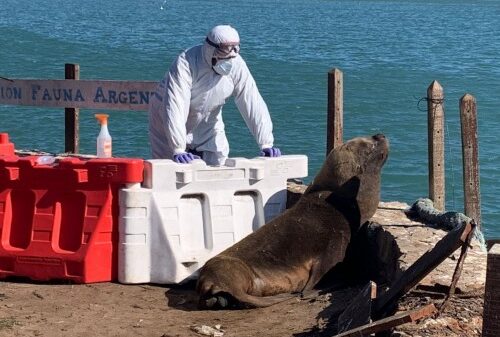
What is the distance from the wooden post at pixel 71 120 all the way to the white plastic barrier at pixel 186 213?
4891 millimetres

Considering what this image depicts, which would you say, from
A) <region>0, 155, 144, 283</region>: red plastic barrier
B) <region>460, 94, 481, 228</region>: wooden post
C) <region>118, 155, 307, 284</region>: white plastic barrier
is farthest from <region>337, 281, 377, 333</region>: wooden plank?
<region>460, 94, 481, 228</region>: wooden post

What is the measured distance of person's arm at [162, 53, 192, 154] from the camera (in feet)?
31.1

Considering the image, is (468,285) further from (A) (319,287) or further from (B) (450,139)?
(B) (450,139)

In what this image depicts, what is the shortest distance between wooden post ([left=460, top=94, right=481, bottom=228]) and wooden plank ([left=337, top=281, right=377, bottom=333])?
4.79 meters

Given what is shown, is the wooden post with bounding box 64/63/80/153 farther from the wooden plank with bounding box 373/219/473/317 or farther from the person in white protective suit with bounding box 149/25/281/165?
the wooden plank with bounding box 373/219/473/317

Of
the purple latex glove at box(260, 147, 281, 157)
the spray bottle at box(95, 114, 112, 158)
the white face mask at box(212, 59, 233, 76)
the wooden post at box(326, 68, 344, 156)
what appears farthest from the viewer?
the wooden post at box(326, 68, 344, 156)

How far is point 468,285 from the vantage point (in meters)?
7.43

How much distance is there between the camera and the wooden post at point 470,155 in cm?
1165

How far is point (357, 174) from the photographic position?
9898 millimetres

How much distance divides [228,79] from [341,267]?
6.54ft

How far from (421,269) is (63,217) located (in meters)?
3.52

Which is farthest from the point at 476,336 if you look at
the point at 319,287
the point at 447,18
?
the point at 447,18

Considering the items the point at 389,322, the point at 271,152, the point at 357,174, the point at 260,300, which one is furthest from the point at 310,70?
the point at 389,322

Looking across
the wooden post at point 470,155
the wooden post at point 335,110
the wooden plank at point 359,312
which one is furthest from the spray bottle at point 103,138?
the wooden post at point 470,155
